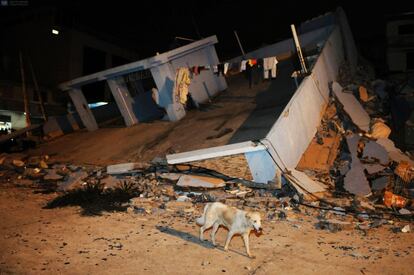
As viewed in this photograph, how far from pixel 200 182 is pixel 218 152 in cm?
78

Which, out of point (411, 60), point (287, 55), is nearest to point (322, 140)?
point (287, 55)

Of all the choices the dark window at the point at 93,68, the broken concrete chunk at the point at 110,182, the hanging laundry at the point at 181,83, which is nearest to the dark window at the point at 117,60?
the dark window at the point at 93,68

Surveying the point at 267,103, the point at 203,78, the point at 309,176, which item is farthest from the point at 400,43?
the point at 309,176

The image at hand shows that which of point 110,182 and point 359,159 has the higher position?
point 110,182

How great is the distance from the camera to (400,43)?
79.3 ft

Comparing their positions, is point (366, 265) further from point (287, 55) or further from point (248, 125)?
point (287, 55)

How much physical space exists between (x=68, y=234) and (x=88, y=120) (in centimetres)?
958

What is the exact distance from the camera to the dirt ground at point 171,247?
4.98 m

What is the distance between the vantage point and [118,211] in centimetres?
737

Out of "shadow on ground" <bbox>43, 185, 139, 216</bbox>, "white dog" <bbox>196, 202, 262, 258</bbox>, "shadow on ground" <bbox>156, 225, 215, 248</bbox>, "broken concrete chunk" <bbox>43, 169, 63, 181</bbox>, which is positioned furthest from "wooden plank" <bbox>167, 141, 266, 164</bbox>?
"broken concrete chunk" <bbox>43, 169, 63, 181</bbox>

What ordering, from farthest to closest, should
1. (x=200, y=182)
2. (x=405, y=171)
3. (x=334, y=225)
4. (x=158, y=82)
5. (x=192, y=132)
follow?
(x=158, y=82) → (x=192, y=132) → (x=405, y=171) → (x=200, y=182) → (x=334, y=225)

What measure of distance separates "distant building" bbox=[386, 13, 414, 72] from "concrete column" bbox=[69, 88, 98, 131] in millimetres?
18368

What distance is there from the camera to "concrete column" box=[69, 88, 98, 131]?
49.0ft

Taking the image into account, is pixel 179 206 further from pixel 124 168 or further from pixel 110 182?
pixel 124 168
